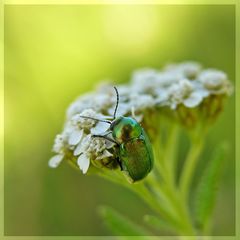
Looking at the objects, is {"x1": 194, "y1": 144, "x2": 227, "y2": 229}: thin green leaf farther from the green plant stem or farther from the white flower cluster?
the white flower cluster

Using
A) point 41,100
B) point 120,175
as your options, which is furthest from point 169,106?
point 41,100

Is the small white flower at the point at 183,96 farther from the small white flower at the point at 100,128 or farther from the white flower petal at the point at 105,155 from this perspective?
the white flower petal at the point at 105,155

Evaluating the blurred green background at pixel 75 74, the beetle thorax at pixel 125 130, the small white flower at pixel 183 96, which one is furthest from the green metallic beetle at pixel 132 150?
the blurred green background at pixel 75 74

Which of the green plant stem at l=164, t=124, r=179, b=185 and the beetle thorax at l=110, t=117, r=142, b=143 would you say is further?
the green plant stem at l=164, t=124, r=179, b=185

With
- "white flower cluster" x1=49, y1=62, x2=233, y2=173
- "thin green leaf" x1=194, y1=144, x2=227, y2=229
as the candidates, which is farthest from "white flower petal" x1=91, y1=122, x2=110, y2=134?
"thin green leaf" x1=194, y1=144, x2=227, y2=229

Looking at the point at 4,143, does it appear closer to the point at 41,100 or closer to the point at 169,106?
the point at 41,100
